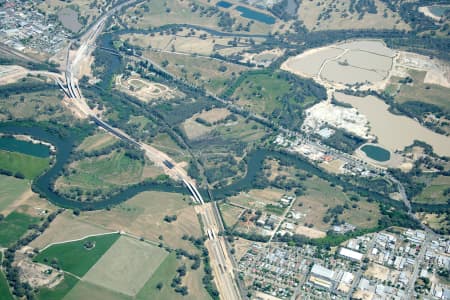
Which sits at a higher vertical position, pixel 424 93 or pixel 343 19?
pixel 343 19

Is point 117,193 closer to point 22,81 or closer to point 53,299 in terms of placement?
point 53,299

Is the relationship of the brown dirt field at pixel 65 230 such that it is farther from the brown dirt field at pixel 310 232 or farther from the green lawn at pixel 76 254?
the brown dirt field at pixel 310 232

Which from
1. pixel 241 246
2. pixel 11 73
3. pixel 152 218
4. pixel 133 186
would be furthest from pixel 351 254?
pixel 11 73

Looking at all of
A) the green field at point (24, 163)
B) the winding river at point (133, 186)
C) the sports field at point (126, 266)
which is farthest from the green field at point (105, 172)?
the sports field at point (126, 266)

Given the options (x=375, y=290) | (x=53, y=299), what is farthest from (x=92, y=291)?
(x=375, y=290)

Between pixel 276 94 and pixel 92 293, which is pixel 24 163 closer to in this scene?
pixel 92 293

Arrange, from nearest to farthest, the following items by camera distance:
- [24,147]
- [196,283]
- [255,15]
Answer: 1. [196,283]
2. [24,147]
3. [255,15]
